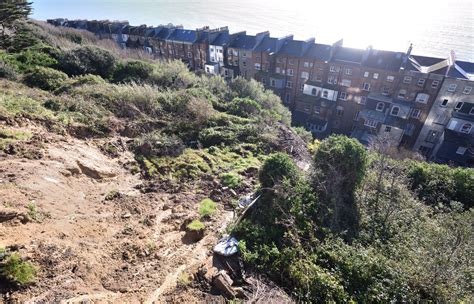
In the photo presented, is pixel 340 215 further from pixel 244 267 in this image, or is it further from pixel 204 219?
pixel 204 219

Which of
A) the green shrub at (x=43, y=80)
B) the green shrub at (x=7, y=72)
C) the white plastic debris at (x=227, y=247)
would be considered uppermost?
the green shrub at (x=7, y=72)

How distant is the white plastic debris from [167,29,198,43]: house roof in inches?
1732

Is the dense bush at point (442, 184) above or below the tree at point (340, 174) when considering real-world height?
below

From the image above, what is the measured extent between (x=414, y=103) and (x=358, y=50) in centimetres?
920

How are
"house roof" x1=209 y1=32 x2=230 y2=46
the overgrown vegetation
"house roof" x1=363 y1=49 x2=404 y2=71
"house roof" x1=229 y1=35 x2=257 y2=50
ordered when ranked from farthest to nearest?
"house roof" x1=209 y1=32 x2=230 y2=46
"house roof" x1=229 y1=35 x2=257 y2=50
"house roof" x1=363 y1=49 x2=404 y2=71
the overgrown vegetation

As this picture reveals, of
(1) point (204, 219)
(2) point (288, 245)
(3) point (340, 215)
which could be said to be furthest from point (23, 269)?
(3) point (340, 215)

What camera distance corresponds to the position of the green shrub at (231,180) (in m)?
13.3

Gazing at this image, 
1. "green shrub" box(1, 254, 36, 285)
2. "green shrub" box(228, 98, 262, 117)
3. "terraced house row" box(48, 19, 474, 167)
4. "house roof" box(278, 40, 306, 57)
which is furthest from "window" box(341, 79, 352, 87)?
"green shrub" box(1, 254, 36, 285)

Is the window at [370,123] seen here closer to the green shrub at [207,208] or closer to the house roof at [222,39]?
the house roof at [222,39]

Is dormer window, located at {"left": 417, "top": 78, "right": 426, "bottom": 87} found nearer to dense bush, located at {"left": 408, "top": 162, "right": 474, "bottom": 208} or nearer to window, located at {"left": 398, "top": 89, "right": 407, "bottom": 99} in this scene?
window, located at {"left": 398, "top": 89, "right": 407, "bottom": 99}

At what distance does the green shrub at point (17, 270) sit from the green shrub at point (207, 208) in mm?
5717

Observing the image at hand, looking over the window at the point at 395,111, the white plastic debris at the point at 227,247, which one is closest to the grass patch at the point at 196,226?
the white plastic debris at the point at 227,247

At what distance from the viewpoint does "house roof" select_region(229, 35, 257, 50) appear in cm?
4081

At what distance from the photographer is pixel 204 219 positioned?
10.7 metres
